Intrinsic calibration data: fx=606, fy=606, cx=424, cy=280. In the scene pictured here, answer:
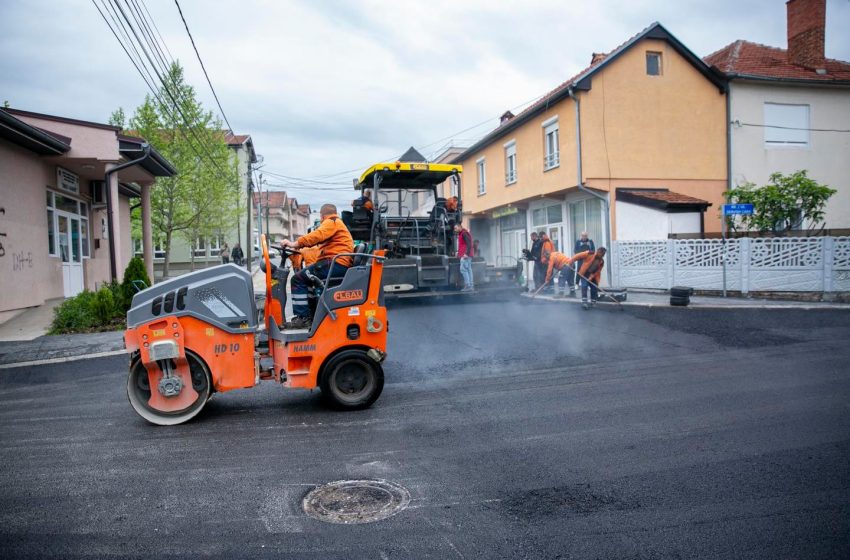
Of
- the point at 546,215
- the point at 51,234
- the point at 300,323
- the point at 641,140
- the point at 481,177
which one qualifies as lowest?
the point at 300,323

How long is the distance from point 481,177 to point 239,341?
23.9 m

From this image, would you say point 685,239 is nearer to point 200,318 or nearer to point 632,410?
point 632,410

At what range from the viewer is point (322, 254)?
6348 mm

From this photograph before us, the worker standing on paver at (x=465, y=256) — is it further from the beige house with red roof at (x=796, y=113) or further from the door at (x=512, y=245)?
the door at (x=512, y=245)

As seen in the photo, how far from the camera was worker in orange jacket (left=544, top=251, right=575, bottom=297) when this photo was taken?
15344 millimetres

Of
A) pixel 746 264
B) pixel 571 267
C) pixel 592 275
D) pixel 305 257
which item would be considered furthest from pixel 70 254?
pixel 746 264

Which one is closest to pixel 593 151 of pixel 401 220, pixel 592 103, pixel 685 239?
pixel 592 103

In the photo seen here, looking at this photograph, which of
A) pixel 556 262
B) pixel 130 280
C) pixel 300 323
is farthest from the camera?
pixel 556 262

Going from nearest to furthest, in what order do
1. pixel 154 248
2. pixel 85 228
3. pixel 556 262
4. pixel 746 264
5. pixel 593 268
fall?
pixel 593 268, pixel 746 264, pixel 556 262, pixel 85 228, pixel 154 248

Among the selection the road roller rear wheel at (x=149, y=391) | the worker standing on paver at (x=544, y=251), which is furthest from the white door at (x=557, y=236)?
the road roller rear wheel at (x=149, y=391)

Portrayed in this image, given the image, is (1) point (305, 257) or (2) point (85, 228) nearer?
(1) point (305, 257)

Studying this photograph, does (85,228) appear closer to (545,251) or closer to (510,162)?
(545,251)

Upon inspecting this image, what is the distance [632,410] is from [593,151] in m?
14.4

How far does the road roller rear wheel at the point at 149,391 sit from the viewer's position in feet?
17.5
